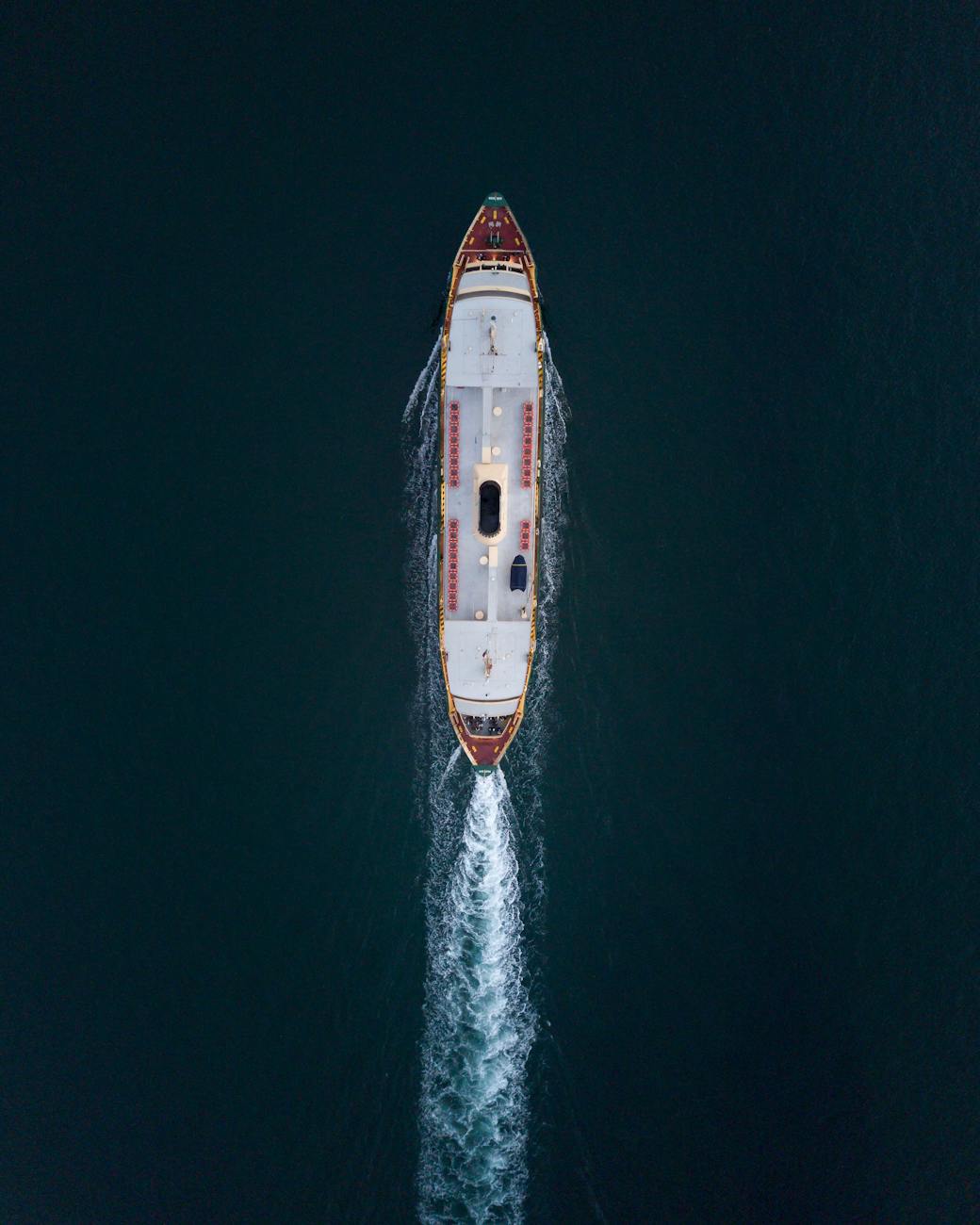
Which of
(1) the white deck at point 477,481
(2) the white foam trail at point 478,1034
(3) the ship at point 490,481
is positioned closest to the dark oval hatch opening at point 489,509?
(3) the ship at point 490,481

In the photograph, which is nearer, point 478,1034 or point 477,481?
point 477,481

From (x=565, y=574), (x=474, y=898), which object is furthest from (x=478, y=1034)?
(x=565, y=574)

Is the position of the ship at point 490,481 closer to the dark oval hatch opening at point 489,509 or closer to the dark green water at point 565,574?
the dark oval hatch opening at point 489,509

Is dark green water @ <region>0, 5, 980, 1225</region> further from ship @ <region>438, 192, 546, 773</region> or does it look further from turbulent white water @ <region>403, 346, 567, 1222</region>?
ship @ <region>438, 192, 546, 773</region>

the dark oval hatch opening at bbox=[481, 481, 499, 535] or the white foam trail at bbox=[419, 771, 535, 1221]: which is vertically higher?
the dark oval hatch opening at bbox=[481, 481, 499, 535]

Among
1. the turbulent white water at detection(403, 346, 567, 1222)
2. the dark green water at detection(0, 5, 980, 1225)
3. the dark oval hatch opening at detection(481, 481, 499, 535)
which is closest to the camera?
the dark oval hatch opening at detection(481, 481, 499, 535)

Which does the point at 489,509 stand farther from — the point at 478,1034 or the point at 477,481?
the point at 478,1034

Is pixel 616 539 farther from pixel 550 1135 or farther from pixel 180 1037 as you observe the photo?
pixel 180 1037

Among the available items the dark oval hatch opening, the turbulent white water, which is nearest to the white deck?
the dark oval hatch opening
